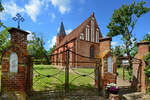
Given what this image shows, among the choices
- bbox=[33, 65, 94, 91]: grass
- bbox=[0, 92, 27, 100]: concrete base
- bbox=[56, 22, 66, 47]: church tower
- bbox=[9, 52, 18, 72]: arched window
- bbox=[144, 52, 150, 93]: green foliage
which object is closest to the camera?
bbox=[0, 92, 27, 100]: concrete base

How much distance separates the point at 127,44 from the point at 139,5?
235 inches

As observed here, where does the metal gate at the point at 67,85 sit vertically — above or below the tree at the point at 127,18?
below

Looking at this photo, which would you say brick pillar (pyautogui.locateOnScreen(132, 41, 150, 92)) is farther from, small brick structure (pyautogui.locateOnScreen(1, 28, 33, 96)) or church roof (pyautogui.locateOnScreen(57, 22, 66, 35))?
church roof (pyautogui.locateOnScreen(57, 22, 66, 35))

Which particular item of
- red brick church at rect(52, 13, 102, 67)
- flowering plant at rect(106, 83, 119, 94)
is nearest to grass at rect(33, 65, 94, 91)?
flowering plant at rect(106, 83, 119, 94)

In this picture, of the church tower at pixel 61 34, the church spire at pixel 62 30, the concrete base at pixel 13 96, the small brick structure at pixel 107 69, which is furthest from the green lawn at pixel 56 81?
the church spire at pixel 62 30

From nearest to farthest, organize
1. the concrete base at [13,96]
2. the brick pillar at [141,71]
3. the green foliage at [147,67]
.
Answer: the concrete base at [13,96] → the green foliage at [147,67] → the brick pillar at [141,71]

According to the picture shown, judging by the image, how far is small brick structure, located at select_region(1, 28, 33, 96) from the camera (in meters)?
3.02

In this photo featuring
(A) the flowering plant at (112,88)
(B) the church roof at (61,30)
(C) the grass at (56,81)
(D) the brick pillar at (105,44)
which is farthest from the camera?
(B) the church roof at (61,30)

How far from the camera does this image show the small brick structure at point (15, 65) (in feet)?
9.91

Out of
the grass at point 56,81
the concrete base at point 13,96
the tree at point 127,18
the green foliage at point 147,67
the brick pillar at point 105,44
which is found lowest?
the grass at point 56,81

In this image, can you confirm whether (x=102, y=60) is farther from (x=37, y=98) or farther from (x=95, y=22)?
(x=95, y=22)

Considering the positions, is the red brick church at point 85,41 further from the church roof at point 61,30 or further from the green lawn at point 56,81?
the church roof at point 61,30

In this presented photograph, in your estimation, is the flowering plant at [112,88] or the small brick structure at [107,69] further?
the small brick structure at [107,69]

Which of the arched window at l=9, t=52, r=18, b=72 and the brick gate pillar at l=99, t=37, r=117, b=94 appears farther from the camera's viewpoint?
the brick gate pillar at l=99, t=37, r=117, b=94
